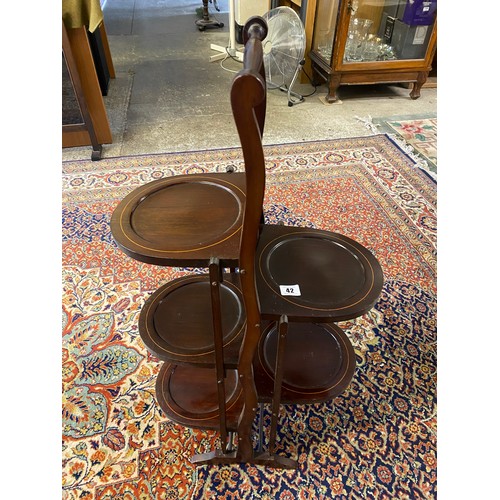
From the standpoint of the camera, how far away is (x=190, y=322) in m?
1.15

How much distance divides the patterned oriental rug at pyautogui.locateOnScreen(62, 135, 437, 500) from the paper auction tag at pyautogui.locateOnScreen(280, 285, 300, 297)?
630 mm

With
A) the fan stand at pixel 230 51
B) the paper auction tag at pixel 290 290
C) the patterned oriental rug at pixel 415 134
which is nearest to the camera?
the paper auction tag at pixel 290 290

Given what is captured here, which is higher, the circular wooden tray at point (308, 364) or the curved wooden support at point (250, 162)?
the curved wooden support at point (250, 162)

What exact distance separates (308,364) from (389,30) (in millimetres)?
3241

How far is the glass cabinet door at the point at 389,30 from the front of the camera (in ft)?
10.4

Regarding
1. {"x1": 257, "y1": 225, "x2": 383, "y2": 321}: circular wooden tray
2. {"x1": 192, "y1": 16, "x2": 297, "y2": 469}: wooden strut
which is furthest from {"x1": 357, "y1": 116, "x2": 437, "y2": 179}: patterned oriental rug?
{"x1": 192, "y1": 16, "x2": 297, "y2": 469}: wooden strut

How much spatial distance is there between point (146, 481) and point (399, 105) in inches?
132

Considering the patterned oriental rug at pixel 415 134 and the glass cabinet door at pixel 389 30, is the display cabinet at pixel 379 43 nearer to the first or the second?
the glass cabinet door at pixel 389 30

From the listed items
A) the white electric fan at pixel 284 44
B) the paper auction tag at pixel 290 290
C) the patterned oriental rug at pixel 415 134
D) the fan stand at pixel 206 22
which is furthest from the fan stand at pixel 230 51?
the paper auction tag at pixel 290 290

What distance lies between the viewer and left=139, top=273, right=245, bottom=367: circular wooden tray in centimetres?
104

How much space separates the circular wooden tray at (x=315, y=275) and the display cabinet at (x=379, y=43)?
102 inches

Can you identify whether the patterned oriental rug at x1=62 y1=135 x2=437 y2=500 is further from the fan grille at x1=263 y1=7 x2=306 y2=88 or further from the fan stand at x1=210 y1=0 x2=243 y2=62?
the fan stand at x1=210 y1=0 x2=243 y2=62

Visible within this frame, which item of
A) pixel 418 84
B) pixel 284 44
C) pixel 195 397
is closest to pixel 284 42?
pixel 284 44

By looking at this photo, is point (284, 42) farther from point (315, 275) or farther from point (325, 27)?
point (315, 275)
